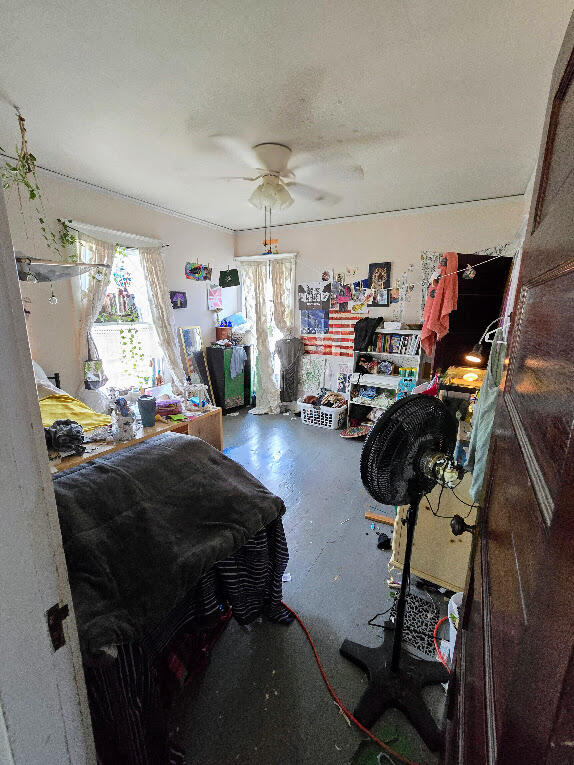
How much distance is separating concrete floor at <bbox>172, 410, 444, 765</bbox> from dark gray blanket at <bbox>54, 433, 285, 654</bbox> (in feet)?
2.16

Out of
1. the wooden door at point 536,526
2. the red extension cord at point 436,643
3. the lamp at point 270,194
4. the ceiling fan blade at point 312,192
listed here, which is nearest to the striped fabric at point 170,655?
the red extension cord at point 436,643

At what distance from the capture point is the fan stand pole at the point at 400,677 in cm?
127

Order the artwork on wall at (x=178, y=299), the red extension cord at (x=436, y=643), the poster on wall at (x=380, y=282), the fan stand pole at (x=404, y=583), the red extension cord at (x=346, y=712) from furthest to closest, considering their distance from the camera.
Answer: the artwork on wall at (x=178, y=299) → the poster on wall at (x=380, y=282) → the red extension cord at (x=436, y=643) → the fan stand pole at (x=404, y=583) → the red extension cord at (x=346, y=712)

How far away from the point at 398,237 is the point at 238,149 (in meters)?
2.49

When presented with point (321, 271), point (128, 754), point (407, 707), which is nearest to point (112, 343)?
point (321, 271)

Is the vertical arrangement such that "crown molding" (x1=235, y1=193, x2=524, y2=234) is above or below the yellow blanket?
above

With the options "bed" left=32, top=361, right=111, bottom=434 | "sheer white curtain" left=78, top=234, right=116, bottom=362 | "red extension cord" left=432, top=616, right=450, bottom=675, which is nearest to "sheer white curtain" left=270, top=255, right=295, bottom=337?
"sheer white curtain" left=78, top=234, right=116, bottom=362

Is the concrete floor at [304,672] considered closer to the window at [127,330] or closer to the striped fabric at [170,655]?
the striped fabric at [170,655]

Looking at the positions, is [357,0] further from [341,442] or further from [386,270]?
[341,442]

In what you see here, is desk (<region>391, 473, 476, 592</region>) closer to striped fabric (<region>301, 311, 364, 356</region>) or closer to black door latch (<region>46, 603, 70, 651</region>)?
black door latch (<region>46, 603, 70, 651</region>)

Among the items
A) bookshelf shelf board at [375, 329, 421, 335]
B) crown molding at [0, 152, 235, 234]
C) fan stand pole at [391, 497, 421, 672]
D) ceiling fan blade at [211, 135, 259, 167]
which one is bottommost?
fan stand pole at [391, 497, 421, 672]

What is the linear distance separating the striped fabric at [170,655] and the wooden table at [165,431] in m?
1.32

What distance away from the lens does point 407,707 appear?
1.31 meters

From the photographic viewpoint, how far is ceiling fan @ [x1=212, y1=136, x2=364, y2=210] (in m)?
2.18
